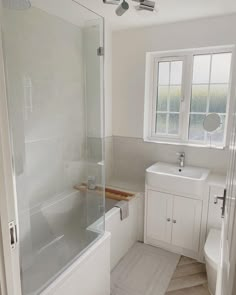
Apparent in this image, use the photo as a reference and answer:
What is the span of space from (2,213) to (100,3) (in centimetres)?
190

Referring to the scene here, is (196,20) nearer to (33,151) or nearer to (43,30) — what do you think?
(43,30)

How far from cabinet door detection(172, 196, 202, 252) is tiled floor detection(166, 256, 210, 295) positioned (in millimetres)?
156

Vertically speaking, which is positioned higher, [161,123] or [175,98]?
[175,98]

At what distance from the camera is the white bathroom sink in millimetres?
2199

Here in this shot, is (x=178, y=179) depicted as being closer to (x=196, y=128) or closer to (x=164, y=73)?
(x=196, y=128)

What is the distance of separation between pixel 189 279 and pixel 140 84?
211 cm

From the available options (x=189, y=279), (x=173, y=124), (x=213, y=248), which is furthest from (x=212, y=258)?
(x=173, y=124)

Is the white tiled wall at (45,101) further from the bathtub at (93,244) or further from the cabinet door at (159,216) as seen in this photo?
the cabinet door at (159,216)

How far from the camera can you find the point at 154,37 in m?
2.56

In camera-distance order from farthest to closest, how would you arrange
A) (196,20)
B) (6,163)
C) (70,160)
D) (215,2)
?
1. (70,160)
2. (196,20)
3. (215,2)
4. (6,163)

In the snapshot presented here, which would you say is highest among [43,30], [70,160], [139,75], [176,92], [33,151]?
[43,30]

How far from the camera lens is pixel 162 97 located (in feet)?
9.09

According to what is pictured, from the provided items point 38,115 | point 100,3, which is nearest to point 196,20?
point 100,3

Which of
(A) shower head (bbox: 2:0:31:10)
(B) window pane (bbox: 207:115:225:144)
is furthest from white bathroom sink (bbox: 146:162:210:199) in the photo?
(A) shower head (bbox: 2:0:31:10)
